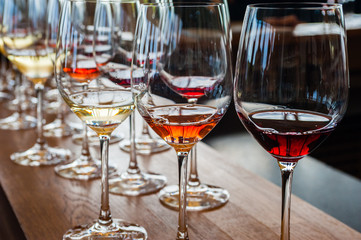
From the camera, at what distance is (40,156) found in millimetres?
999

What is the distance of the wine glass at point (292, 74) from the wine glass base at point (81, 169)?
1.43 feet

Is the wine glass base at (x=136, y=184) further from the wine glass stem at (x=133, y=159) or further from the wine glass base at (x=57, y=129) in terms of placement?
the wine glass base at (x=57, y=129)

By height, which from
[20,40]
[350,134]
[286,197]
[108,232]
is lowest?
[350,134]

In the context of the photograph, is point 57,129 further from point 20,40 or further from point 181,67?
point 181,67

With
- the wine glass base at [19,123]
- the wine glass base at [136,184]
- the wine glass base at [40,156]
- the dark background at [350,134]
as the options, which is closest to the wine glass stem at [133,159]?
the wine glass base at [136,184]

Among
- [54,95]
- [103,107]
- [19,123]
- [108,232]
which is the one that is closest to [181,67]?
[103,107]

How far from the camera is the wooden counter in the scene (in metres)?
0.70

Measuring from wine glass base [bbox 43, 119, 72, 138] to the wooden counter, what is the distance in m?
0.21

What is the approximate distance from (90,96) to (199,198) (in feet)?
0.80

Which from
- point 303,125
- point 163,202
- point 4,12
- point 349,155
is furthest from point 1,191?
point 349,155

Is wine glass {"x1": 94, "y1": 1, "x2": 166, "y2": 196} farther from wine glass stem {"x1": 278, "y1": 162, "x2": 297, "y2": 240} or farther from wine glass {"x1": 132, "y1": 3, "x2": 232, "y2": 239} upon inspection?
wine glass stem {"x1": 278, "y1": 162, "x2": 297, "y2": 240}

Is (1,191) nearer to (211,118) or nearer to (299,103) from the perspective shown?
(211,118)

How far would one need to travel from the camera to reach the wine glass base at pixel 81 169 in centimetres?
92

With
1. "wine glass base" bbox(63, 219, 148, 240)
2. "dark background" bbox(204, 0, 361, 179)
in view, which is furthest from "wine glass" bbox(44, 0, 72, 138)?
"dark background" bbox(204, 0, 361, 179)
